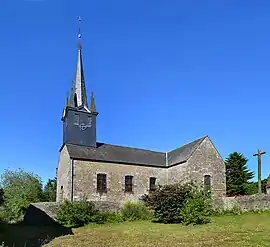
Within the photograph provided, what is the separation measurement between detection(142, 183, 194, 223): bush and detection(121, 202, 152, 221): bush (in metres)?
2.83

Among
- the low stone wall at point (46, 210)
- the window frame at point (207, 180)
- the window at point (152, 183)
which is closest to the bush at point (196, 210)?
the low stone wall at point (46, 210)

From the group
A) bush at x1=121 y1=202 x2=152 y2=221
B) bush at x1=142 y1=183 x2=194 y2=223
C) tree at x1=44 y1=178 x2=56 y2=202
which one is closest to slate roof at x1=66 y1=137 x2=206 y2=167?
bush at x1=121 y1=202 x2=152 y2=221

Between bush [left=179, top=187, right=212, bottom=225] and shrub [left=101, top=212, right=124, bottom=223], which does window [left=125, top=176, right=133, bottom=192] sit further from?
bush [left=179, top=187, right=212, bottom=225]

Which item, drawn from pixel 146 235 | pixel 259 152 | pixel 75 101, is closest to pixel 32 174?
pixel 75 101

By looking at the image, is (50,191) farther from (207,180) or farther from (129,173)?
(207,180)

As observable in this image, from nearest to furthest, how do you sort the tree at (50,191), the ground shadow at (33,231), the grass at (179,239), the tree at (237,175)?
the grass at (179,239) < the ground shadow at (33,231) < the tree at (237,175) < the tree at (50,191)

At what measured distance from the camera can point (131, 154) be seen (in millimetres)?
32062

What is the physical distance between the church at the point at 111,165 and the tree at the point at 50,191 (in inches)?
367

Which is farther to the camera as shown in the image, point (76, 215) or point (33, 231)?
point (76, 215)

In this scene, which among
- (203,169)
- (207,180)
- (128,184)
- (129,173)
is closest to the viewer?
(128,184)

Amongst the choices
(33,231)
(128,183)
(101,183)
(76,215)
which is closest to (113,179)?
(101,183)

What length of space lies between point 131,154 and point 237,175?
1201cm

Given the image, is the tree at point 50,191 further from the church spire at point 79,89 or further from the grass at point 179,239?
the grass at point 179,239

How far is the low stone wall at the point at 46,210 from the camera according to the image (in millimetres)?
24483
